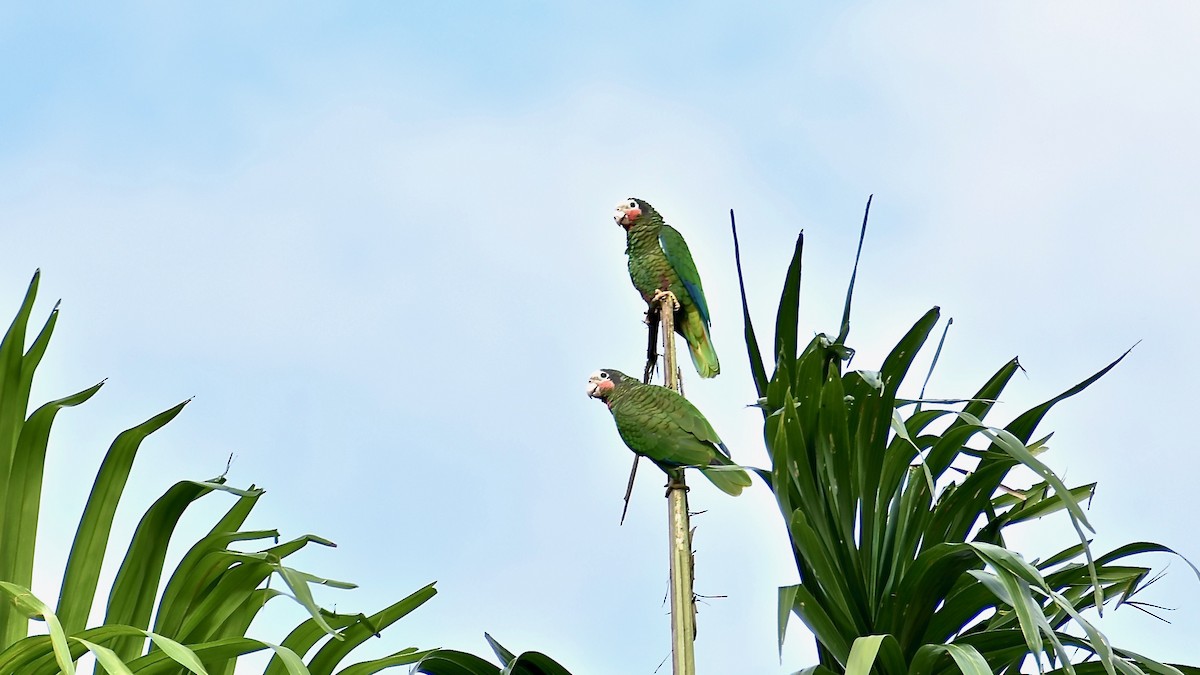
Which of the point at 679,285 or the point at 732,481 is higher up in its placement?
the point at 679,285

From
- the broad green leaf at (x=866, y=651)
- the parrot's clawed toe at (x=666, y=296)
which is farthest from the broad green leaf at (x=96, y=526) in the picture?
the parrot's clawed toe at (x=666, y=296)

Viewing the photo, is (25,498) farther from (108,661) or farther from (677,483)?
(677,483)

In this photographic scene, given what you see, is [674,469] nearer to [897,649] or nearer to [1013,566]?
[897,649]

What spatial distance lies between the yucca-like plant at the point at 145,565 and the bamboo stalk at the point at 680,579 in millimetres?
514

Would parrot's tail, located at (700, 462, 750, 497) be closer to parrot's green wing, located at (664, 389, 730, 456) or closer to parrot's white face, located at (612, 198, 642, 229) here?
parrot's green wing, located at (664, 389, 730, 456)

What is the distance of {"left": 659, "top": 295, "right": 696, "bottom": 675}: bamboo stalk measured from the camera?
226 centimetres

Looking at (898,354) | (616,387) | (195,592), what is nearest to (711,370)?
(616,387)

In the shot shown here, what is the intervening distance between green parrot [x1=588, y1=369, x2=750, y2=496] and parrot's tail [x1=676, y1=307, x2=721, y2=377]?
0.26 meters

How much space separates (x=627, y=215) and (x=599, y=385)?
58 cm

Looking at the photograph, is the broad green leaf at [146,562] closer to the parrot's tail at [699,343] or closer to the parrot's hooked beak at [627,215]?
the parrot's tail at [699,343]

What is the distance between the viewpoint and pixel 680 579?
2344 mm

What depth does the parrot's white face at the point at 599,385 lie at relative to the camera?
2.72m

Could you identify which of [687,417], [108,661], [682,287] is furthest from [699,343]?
[108,661]

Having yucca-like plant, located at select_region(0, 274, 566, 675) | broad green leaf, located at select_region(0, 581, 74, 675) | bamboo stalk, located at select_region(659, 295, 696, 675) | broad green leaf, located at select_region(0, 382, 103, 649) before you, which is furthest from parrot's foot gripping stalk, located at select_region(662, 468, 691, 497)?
broad green leaf, located at select_region(0, 581, 74, 675)
